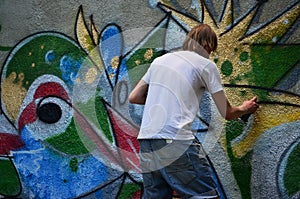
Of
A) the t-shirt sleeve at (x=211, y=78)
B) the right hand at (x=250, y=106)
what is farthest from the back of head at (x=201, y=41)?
the right hand at (x=250, y=106)

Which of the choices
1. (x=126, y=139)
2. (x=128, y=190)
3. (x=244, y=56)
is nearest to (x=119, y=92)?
(x=126, y=139)

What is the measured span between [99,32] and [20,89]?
2.90 feet

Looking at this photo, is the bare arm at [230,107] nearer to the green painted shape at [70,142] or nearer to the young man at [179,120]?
the young man at [179,120]

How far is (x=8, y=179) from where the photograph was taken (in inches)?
189

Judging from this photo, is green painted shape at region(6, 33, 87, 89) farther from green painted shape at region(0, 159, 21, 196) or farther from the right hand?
the right hand

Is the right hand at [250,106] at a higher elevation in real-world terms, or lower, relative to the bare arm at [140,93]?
lower

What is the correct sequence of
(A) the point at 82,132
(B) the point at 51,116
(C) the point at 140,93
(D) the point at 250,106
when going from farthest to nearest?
(B) the point at 51,116
(A) the point at 82,132
(D) the point at 250,106
(C) the point at 140,93

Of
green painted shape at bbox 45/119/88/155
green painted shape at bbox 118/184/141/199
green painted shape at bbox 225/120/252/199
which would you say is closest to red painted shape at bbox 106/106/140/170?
green painted shape at bbox 118/184/141/199

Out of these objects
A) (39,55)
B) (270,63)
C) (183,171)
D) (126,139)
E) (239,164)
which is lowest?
(239,164)

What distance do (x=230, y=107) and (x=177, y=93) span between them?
40 centimetres

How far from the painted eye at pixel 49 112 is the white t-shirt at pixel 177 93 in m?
1.41

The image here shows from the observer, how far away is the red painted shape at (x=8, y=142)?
4781mm

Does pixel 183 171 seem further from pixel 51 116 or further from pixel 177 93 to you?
pixel 51 116

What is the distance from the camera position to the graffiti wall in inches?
154
